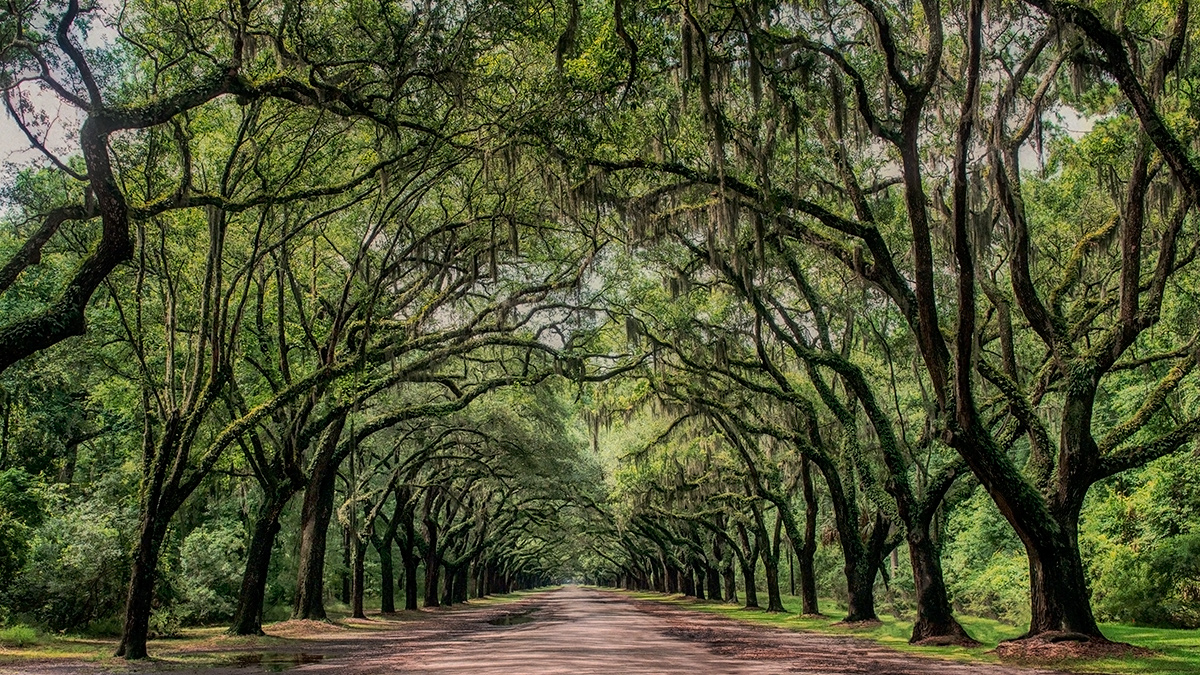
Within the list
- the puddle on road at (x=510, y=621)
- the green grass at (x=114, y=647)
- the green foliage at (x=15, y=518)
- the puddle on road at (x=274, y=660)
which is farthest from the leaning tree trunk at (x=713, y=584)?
the puddle on road at (x=274, y=660)

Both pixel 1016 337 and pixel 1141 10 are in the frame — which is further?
pixel 1016 337

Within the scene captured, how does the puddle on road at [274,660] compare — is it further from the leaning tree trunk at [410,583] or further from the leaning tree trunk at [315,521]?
the leaning tree trunk at [410,583]

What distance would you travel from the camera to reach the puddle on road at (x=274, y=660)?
1112 centimetres

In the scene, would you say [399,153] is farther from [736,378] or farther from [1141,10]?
[1141,10]

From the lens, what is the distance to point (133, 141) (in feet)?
43.0

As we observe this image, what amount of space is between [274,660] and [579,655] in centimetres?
450

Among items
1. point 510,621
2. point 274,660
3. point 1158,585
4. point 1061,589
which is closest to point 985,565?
point 1158,585

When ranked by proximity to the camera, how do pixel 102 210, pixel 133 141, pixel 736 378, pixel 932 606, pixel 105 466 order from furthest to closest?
pixel 105 466, pixel 736 378, pixel 932 606, pixel 133 141, pixel 102 210

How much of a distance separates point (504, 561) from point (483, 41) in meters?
65.9

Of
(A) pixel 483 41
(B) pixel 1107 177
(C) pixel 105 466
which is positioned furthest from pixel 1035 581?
(C) pixel 105 466

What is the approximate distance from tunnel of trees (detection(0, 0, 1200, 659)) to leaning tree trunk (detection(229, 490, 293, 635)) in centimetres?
6

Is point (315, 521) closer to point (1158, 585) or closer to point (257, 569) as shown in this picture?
point (257, 569)

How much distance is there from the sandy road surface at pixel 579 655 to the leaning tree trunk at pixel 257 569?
3.67ft

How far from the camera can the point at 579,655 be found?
11672 millimetres
